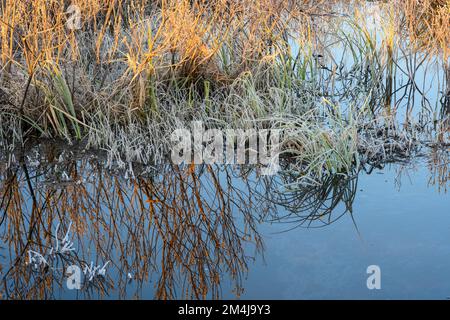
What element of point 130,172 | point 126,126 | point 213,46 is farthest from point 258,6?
point 130,172

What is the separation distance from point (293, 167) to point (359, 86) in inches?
72.7

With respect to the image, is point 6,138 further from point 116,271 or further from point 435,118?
point 435,118

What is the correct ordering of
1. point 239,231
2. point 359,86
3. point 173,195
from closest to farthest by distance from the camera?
point 239,231 < point 173,195 < point 359,86

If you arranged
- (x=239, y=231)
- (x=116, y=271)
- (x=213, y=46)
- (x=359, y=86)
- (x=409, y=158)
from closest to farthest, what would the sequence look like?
(x=116, y=271), (x=239, y=231), (x=409, y=158), (x=213, y=46), (x=359, y=86)

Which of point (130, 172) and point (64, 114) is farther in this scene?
point (64, 114)

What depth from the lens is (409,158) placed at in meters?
5.56

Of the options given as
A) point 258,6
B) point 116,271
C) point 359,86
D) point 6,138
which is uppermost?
point 258,6

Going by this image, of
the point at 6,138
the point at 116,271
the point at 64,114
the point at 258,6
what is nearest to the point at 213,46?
the point at 258,6

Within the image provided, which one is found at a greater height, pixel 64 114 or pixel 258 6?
pixel 258 6

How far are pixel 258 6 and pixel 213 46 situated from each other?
64 cm

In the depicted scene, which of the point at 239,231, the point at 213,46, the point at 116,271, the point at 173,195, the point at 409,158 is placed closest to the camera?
the point at 116,271

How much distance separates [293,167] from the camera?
529cm

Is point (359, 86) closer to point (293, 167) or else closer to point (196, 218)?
point (293, 167)

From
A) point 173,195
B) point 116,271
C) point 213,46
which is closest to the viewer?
point 116,271
